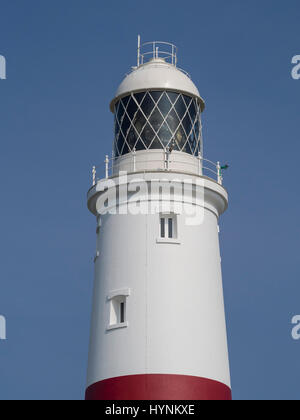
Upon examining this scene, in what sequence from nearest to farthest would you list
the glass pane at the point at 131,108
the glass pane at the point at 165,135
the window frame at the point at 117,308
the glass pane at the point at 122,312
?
the window frame at the point at 117,308
the glass pane at the point at 122,312
the glass pane at the point at 165,135
the glass pane at the point at 131,108

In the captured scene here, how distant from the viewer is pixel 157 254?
29.1 metres

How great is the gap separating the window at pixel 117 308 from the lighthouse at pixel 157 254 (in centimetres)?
3

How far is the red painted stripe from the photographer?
27.5 meters

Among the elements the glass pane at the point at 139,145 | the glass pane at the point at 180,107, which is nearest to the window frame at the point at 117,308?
the glass pane at the point at 139,145

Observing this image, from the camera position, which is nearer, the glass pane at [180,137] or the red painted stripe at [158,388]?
the red painted stripe at [158,388]

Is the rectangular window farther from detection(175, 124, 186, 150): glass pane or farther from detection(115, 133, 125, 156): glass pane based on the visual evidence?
detection(115, 133, 125, 156): glass pane

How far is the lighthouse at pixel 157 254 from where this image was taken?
28062 millimetres

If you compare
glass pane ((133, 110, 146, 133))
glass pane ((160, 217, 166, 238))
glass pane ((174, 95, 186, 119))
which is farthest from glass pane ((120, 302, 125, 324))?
glass pane ((174, 95, 186, 119))

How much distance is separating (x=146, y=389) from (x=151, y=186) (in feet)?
19.0

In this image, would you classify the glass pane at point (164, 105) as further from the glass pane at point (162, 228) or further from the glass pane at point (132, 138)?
the glass pane at point (162, 228)

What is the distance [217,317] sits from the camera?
96.3 feet

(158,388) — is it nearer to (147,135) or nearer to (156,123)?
(147,135)

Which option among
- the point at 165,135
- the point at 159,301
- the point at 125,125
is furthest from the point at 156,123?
the point at 159,301

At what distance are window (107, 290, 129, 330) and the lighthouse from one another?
0.03m
